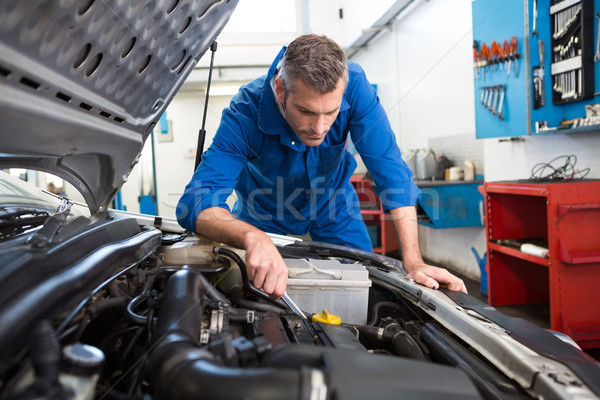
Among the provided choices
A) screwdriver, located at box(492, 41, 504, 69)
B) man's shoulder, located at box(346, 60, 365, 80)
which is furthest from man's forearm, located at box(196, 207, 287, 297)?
screwdriver, located at box(492, 41, 504, 69)

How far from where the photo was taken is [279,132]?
177 centimetres

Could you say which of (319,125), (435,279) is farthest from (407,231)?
(319,125)

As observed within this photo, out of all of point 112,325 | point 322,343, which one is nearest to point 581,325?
point 322,343

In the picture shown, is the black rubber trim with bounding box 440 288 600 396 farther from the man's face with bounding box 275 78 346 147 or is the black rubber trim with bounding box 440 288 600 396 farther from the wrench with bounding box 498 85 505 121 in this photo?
the wrench with bounding box 498 85 505 121

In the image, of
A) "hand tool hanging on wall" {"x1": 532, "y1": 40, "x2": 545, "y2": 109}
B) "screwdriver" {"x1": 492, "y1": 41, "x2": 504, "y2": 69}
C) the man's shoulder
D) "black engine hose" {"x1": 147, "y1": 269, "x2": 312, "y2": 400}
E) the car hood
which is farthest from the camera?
"screwdriver" {"x1": 492, "y1": 41, "x2": 504, "y2": 69}

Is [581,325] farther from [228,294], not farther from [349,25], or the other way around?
[349,25]

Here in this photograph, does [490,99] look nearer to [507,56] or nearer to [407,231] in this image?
[507,56]

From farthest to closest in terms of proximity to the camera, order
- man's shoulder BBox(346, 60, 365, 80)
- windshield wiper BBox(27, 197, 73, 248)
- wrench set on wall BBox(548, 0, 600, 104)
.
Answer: wrench set on wall BBox(548, 0, 600, 104) < man's shoulder BBox(346, 60, 365, 80) < windshield wiper BBox(27, 197, 73, 248)

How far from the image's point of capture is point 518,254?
2695mm

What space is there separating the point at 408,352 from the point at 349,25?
6530 mm

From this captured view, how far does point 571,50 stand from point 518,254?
1.26 m

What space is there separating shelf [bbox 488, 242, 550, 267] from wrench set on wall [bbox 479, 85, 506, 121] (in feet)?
3.04

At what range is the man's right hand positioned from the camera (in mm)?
1046

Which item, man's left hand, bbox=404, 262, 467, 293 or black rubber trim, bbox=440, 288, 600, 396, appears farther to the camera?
man's left hand, bbox=404, 262, 467, 293
